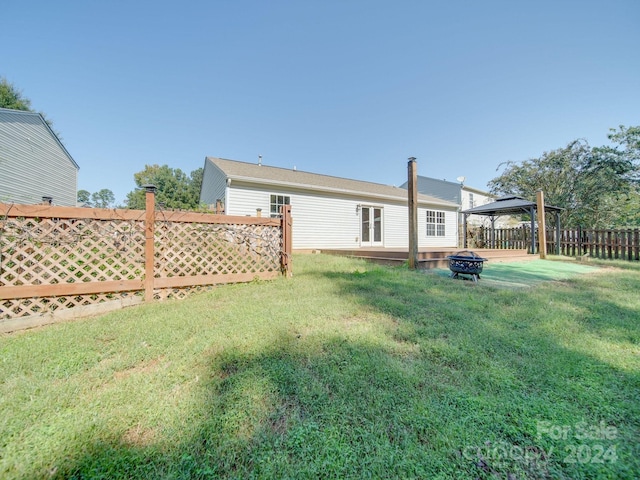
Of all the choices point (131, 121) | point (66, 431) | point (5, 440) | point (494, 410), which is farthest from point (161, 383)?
point (131, 121)

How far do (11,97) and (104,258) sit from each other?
96.8 ft

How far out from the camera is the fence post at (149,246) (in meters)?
3.70

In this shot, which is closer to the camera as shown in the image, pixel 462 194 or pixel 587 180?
pixel 587 180

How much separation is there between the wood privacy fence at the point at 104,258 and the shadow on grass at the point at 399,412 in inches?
99.0

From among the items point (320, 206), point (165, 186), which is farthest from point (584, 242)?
point (165, 186)

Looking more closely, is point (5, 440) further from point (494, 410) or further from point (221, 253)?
point (221, 253)

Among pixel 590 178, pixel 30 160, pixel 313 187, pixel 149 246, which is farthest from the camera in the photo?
pixel 590 178

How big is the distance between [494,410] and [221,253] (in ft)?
14.1

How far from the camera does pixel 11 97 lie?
19328mm

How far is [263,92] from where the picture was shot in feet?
37.2

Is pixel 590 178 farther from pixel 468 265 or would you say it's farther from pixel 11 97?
pixel 11 97

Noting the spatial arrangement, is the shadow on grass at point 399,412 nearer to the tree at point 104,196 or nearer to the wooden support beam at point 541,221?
the wooden support beam at point 541,221

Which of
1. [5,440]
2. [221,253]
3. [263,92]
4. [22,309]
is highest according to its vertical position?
[263,92]

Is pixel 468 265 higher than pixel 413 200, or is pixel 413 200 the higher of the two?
pixel 413 200
